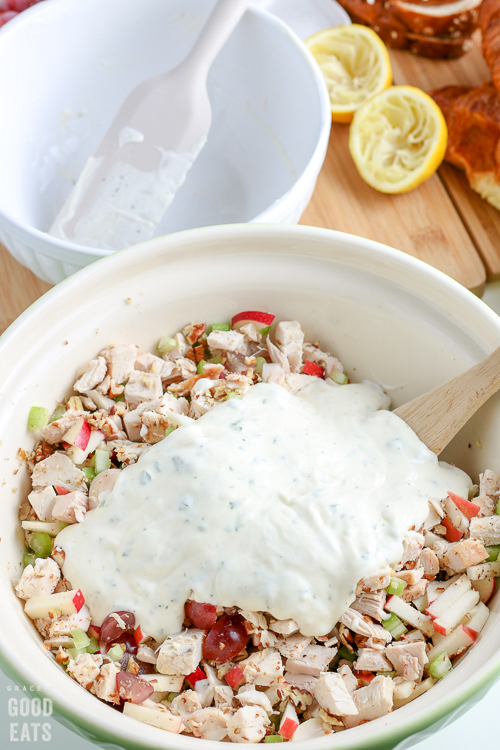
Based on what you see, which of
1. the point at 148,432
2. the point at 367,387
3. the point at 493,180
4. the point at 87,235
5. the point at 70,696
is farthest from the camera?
the point at 493,180

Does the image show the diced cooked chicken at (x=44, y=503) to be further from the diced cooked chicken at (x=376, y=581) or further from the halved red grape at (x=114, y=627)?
the diced cooked chicken at (x=376, y=581)

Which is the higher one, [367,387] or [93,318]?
[93,318]

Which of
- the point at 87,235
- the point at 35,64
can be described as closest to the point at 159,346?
the point at 87,235

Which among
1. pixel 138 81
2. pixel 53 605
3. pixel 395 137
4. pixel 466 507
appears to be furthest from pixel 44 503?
pixel 395 137

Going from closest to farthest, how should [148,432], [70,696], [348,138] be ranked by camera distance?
[70,696] → [148,432] → [348,138]

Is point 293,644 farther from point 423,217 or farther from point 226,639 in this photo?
point 423,217

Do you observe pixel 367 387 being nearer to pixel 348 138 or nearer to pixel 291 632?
pixel 291 632

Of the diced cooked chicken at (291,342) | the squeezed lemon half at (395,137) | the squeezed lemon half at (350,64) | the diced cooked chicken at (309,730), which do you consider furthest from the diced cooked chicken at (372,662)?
the squeezed lemon half at (350,64)
